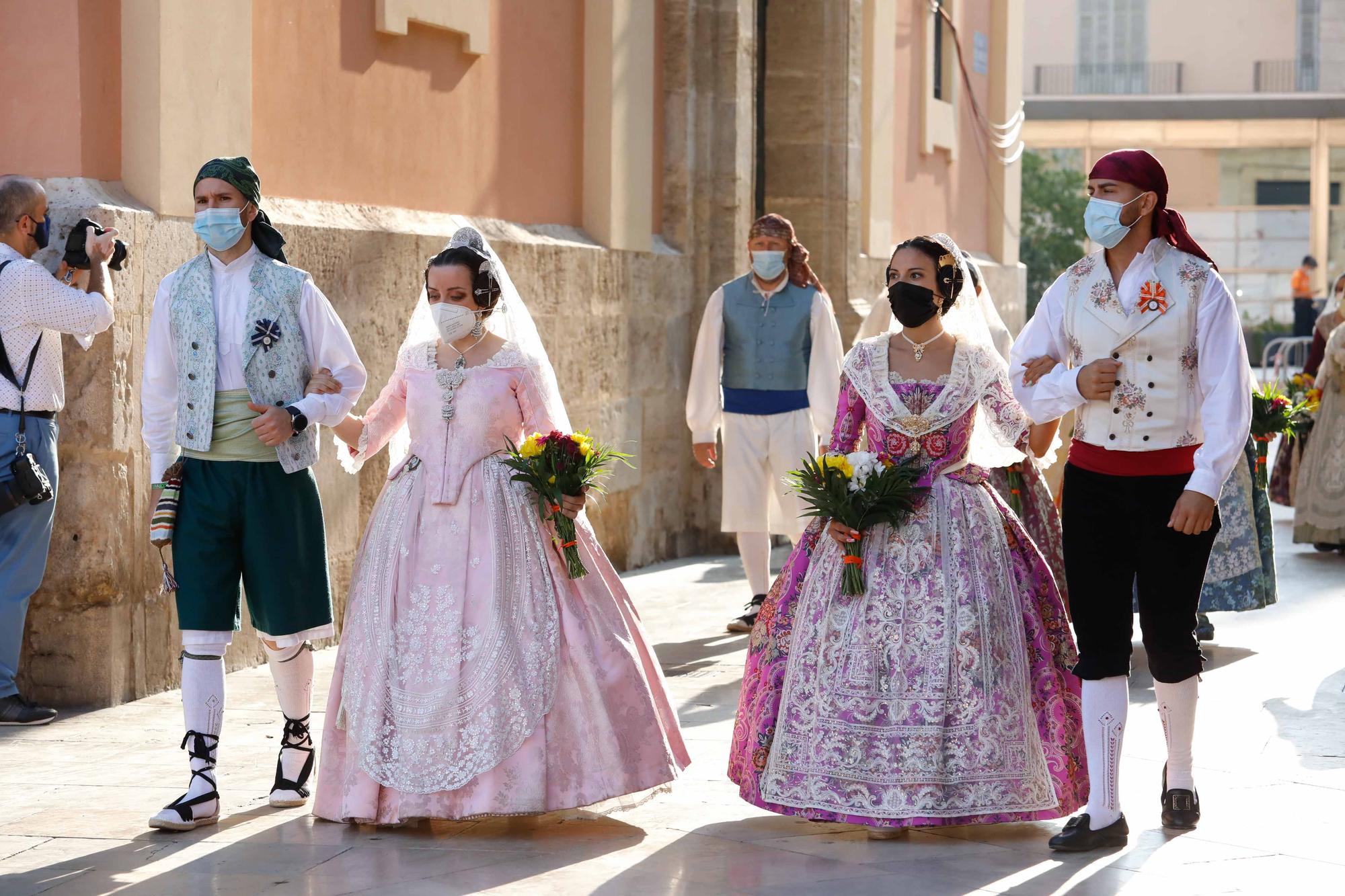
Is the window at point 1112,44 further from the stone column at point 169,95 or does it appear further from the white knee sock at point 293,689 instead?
the white knee sock at point 293,689

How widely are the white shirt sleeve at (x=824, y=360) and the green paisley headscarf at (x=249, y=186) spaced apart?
12.4ft

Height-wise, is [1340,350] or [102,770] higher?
[1340,350]

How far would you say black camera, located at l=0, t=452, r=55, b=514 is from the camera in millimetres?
6441

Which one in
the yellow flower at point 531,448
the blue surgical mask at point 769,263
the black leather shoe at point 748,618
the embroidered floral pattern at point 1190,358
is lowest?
the black leather shoe at point 748,618

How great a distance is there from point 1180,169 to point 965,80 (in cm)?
2288

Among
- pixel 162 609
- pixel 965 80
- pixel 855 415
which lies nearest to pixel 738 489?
pixel 162 609

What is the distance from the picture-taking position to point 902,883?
14.8ft

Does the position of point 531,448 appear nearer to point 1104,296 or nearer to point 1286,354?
point 1104,296

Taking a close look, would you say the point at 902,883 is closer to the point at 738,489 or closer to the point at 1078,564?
the point at 1078,564

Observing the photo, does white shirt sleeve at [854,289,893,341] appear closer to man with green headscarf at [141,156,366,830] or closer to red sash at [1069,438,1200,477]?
red sash at [1069,438,1200,477]

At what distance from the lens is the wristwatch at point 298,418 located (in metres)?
5.22

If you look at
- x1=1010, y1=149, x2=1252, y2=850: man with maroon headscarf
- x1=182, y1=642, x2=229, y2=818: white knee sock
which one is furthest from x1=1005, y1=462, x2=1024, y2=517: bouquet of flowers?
x1=182, y1=642, x2=229, y2=818: white knee sock

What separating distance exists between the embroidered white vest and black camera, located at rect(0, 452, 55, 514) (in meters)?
3.65

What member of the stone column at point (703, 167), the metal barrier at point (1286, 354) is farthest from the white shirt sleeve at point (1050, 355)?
the metal barrier at point (1286, 354)
